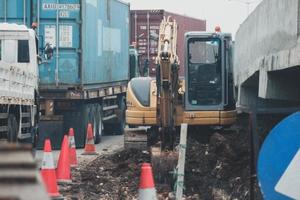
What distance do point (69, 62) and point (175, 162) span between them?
7.41 metres

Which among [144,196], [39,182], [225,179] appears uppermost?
[39,182]

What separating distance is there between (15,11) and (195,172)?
8507 mm

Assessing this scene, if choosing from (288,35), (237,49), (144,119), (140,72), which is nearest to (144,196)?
(288,35)

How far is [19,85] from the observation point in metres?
14.6

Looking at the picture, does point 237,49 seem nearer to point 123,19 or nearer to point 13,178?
point 123,19

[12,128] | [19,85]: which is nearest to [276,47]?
[19,85]

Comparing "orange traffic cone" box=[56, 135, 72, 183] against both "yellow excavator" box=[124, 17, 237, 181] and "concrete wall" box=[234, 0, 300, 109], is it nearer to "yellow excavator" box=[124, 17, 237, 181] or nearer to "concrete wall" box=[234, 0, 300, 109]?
"concrete wall" box=[234, 0, 300, 109]

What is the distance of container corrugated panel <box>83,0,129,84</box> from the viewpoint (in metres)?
20.5

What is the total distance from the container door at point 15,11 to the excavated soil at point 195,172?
5.04 meters

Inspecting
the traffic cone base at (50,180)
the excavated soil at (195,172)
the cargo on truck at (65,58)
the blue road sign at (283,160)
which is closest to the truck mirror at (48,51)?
the cargo on truck at (65,58)

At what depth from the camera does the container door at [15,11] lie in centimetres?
1961

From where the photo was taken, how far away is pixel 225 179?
493 inches

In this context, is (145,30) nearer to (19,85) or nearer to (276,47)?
(19,85)

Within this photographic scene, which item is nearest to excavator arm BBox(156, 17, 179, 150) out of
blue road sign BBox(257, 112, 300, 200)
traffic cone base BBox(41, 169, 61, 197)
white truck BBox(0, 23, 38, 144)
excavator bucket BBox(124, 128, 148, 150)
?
excavator bucket BBox(124, 128, 148, 150)
